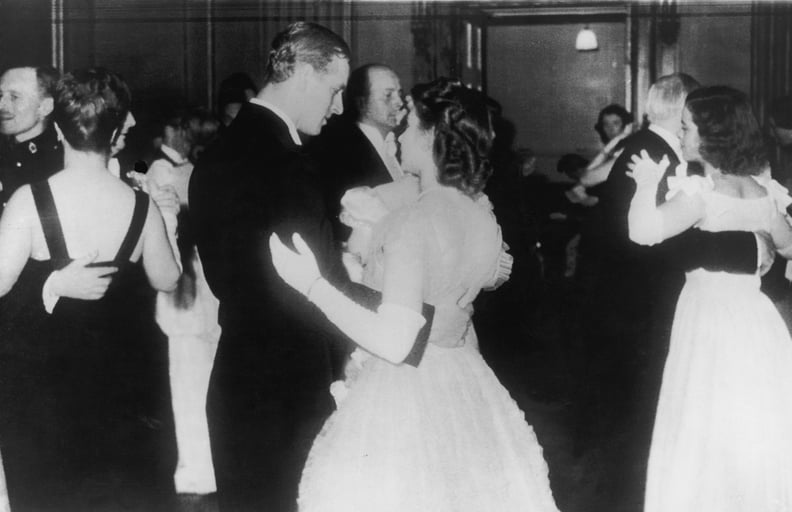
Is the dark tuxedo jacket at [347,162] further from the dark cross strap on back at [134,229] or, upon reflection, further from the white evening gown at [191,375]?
the dark cross strap on back at [134,229]

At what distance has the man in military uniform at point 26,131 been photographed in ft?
9.68

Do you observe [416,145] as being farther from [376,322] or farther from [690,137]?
[690,137]

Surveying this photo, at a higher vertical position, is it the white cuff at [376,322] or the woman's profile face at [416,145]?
the woman's profile face at [416,145]

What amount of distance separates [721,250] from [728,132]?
322 millimetres

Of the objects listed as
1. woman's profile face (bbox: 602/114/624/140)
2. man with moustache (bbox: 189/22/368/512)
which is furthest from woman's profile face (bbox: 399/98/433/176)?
woman's profile face (bbox: 602/114/624/140)

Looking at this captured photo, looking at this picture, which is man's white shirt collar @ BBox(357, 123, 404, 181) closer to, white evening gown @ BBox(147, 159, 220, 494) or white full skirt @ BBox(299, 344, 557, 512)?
white evening gown @ BBox(147, 159, 220, 494)

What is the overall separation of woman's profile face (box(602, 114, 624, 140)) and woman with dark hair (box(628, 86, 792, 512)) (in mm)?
4028

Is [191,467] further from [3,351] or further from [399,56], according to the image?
[399,56]

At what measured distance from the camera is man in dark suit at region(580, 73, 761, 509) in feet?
10.7

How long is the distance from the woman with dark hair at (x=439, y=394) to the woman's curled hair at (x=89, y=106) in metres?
0.49

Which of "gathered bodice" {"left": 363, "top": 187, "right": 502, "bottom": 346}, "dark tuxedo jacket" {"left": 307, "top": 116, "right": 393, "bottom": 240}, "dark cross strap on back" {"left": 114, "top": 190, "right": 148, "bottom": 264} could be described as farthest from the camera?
"dark tuxedo jacket" {"left": 307, "top": 116, "right": 393, "bottom": 240}

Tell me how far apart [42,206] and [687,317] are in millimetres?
1724

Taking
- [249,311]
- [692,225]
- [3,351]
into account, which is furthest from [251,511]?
[692,225]

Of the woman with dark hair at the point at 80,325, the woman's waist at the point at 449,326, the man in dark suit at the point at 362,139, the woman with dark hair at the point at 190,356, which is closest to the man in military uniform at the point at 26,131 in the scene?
the woman with dark hair at the point at 190,356
